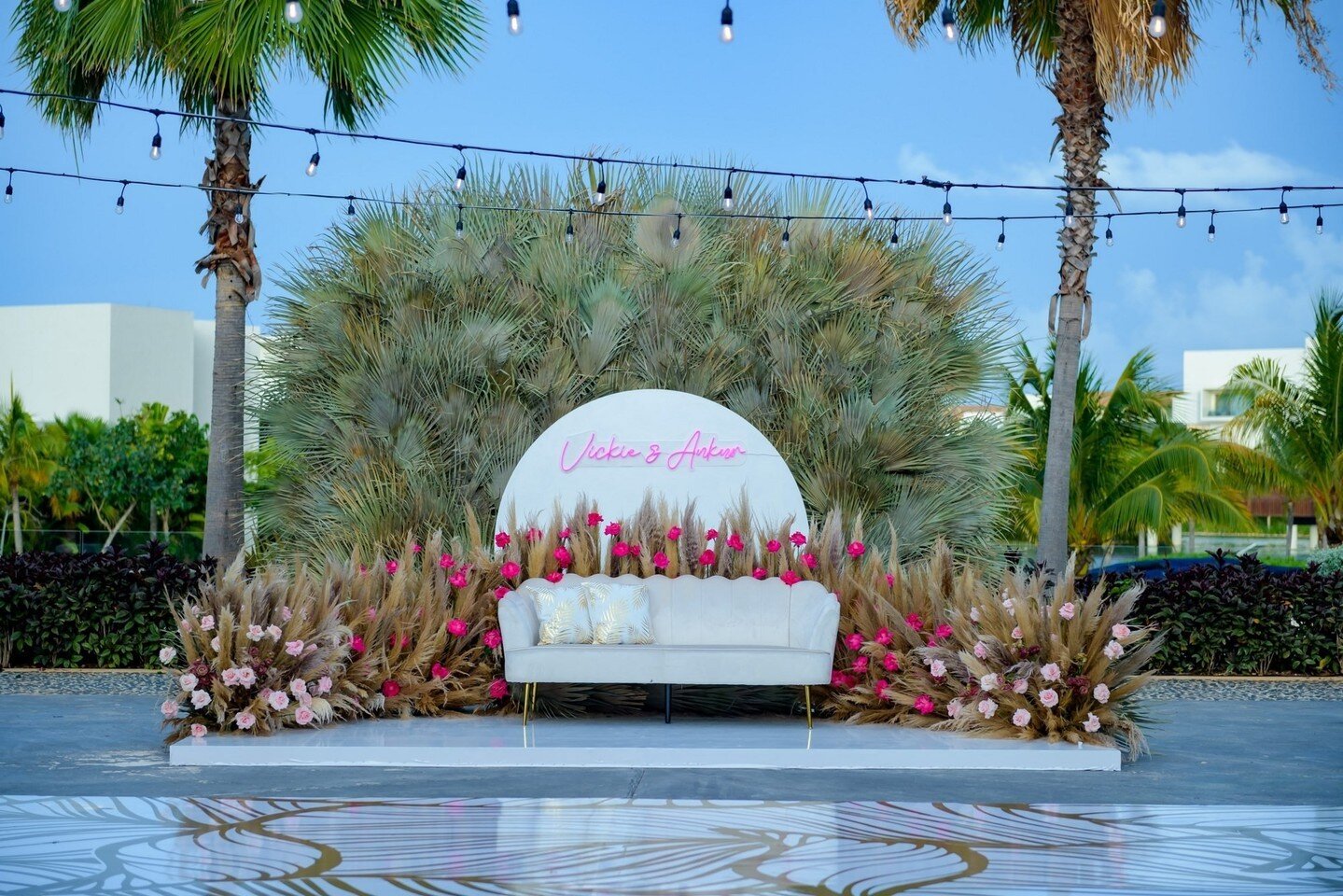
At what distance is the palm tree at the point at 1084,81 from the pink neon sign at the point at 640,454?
308 centimetres

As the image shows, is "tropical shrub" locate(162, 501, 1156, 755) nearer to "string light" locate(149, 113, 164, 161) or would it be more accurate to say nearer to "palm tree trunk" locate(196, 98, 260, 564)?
"string light" locate(149, 113, 164, 161)

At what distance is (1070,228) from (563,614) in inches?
257

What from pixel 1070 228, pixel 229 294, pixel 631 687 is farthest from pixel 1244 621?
pixel 229 294

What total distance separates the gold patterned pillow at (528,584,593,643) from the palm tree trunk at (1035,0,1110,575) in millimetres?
5143

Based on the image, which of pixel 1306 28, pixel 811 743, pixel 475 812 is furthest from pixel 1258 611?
pixel 475 812

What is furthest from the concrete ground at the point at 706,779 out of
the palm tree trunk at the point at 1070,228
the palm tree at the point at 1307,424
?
the palm tree at the point at 1307,424

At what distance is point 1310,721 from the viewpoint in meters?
8.83

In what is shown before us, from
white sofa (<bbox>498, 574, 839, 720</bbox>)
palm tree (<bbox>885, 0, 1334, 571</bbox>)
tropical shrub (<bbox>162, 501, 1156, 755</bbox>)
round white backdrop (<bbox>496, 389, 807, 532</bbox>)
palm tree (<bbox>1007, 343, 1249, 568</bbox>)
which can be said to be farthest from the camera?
palm tree (<bbox>1007, 343, 1249, 568</bbox>)

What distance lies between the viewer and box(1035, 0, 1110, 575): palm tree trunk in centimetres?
1186

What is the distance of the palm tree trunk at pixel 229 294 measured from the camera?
1209 centimetres

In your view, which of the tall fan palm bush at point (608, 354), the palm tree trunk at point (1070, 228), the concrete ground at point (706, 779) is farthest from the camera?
the tall fan palm bush at point (608, 354)

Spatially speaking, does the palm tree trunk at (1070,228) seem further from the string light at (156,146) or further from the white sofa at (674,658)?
the string light at (156,146)

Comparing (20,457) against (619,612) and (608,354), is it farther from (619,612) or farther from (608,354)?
(619,612)

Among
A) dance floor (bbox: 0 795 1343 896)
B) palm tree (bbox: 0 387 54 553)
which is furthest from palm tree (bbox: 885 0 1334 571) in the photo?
palm tree (bbox: 0 387 54 553)
